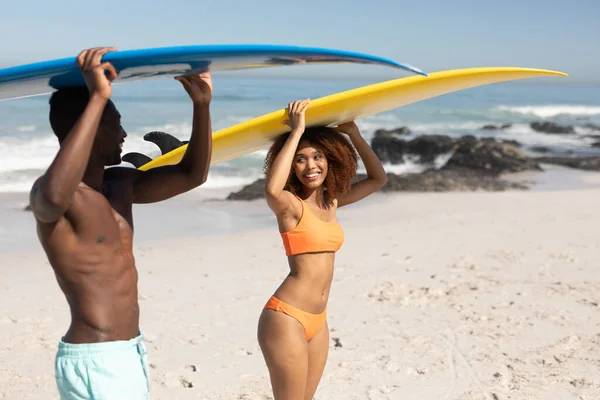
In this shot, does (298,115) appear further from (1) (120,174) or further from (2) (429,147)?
(2) (429,147)

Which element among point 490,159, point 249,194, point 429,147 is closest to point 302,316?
point 249,194

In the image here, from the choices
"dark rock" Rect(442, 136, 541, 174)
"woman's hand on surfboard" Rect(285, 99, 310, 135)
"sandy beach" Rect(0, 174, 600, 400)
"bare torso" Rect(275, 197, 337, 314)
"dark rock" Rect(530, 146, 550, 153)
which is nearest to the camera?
"woman's hand on surfboard" Rect(285, 99, 310, 135)

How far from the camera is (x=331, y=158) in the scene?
11.0ft

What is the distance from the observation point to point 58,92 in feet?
7.95

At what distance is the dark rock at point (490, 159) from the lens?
15617 millimetres

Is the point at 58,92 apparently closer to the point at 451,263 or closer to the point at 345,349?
the point at 345,349

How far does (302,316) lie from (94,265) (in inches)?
43.5

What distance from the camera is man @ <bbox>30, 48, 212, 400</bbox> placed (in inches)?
87.2

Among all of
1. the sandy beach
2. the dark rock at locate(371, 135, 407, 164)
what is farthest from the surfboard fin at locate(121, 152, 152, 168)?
the dark rock at locate(371, 135, 407, 164)

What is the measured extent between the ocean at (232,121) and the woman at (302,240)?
794cm

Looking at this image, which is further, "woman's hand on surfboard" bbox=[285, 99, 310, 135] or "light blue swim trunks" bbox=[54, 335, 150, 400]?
"woman's hand on surfboard" bbox=[285, 99, 310, 135]

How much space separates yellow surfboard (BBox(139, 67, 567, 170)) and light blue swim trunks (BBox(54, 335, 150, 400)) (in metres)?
1.11

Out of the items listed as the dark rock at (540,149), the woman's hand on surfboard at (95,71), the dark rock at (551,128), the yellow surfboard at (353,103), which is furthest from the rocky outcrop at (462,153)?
the woman's hand on surfboard at (95,71)

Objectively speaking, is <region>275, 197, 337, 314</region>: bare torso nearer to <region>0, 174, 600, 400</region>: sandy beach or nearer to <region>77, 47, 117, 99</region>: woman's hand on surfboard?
<region>77, 47, 117, 99</region>: woman's hand on surfboard
